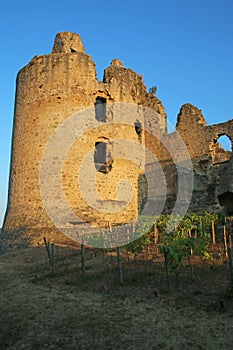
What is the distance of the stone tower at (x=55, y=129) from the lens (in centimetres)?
1303

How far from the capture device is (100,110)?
15.2 meters

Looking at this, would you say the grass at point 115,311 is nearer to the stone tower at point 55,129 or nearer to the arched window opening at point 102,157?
the stone tower at point 55,129

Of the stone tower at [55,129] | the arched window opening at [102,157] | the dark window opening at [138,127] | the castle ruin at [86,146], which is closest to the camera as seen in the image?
the stone tower at [55,129]

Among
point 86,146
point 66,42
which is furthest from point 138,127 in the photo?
point 66,42

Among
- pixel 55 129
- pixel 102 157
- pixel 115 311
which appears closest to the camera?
pixel 115 311

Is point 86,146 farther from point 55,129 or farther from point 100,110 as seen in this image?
point 100,110

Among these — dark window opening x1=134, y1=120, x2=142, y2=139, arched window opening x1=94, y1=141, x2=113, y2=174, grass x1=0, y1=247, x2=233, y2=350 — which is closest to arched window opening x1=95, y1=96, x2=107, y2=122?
arched window opening x1=94, y1=141, x2=113, y2=174

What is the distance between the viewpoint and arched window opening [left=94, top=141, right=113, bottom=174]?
14.2 metres

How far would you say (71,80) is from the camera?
14.0m

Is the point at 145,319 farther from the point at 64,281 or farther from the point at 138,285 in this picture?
the point at 64,281

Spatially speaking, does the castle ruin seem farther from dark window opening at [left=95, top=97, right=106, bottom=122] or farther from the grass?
the grass

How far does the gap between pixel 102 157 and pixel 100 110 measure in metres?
2.25

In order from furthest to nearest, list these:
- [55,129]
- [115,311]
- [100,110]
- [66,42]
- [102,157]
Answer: [66,42]
[100,110]
[102,157]
[55,129]
[115,311]

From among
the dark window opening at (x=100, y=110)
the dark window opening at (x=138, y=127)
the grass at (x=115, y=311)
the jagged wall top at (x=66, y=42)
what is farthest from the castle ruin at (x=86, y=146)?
the grass at (x=115, y=311)
